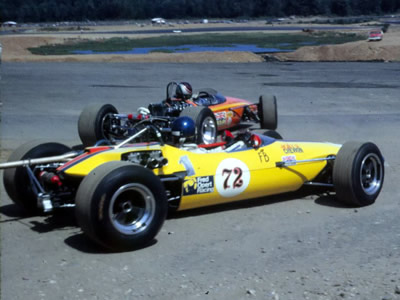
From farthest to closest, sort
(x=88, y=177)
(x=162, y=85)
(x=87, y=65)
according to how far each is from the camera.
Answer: (x=87, y=65)
(x=162, y=85)
(x=88, y=177)

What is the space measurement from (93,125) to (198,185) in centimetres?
456

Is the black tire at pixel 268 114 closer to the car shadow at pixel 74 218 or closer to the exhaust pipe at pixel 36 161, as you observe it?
the car shadow at pixel 74 218

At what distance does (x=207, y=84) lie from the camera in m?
23.6

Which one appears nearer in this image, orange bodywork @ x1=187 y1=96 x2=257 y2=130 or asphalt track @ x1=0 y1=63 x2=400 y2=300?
asphalt track @ x1=0 y1=63 x2=400 y2=300

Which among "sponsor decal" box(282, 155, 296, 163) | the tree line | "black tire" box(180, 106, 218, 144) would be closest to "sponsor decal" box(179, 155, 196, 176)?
"sponsor decal" box(282, 155, 296, 163)

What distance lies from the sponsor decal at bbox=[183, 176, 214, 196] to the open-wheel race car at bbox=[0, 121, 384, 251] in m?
0.01

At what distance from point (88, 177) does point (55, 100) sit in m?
12.7

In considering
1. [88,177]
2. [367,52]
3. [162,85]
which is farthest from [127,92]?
[367,52]

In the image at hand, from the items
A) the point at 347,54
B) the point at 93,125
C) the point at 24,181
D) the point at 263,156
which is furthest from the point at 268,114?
the point at 347,54

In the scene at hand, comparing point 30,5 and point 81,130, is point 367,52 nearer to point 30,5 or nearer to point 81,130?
point 81,130

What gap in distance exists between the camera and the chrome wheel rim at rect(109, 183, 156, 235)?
6221 mm

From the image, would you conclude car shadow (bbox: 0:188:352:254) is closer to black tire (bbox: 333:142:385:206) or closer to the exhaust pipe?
black tire (bbox: 333:142:385:206)

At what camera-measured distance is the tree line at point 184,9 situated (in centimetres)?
10788

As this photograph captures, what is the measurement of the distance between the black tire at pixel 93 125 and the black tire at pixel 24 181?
3.82 meters
